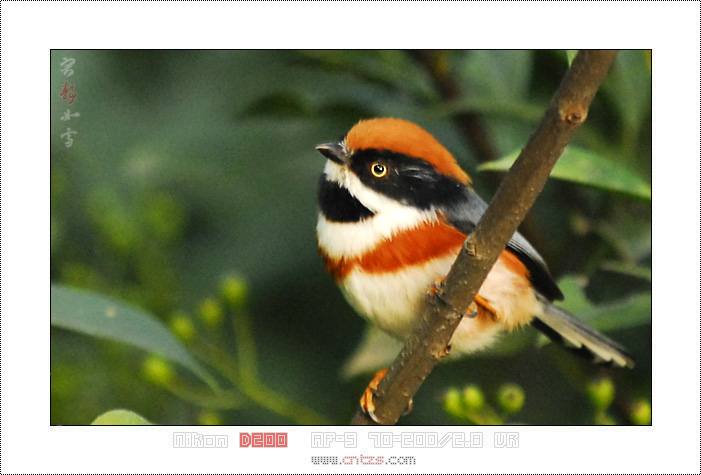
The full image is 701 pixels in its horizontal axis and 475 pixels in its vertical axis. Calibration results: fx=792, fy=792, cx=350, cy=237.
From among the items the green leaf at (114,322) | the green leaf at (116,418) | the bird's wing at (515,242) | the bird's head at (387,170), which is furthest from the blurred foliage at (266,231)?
the bird's head at (387,170)

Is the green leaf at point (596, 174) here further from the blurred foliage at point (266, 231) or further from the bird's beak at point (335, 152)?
the bird's beak at point (335, 152)

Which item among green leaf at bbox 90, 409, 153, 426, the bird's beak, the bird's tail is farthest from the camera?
the bird's tail

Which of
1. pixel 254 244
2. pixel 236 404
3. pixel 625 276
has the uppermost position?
pixel 254 244

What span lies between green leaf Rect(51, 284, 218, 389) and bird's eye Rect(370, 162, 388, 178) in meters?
0.79

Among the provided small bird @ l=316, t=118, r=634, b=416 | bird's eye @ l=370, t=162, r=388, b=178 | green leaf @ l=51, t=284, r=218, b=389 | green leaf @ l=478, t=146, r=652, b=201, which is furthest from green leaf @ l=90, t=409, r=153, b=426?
green leaf @ l=478, t=146, r=652, b=201

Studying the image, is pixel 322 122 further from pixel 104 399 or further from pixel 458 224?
pixel 104 399

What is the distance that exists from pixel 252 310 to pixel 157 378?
74 cm

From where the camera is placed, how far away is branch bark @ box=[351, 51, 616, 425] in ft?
4.83

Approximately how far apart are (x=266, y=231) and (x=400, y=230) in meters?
1.09

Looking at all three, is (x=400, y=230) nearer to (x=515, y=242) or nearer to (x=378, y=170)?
(x=378, y=170)

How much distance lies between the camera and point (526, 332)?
2666 millimetres

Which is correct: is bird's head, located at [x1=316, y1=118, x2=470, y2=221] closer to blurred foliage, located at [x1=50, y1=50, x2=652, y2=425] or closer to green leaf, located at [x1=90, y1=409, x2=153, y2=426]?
blurred foliage, located at [x1=50, y1=50, x2=652, y2=425]

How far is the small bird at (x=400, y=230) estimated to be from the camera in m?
2.16

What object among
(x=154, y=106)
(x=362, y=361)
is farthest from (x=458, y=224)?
(x=154, y=106)
